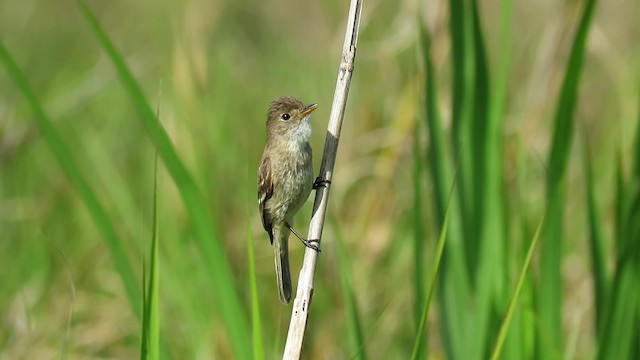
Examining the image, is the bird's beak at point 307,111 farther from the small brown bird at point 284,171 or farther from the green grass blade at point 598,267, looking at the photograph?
the green grass blade at point 598,267

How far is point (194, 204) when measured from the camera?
216 cm

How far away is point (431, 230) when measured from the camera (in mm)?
4094

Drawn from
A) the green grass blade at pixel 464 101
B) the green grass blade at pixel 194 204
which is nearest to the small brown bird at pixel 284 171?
the green grass blade at pixel 464 101

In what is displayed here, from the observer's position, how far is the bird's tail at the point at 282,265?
8.91 feet

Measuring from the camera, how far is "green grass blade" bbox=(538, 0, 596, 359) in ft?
7.74

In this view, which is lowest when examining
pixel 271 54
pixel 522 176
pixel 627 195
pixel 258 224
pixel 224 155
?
pixel 627 195

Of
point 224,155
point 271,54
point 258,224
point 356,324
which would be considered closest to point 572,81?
point 356,324

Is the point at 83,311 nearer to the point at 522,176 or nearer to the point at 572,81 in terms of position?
the point at 522,176

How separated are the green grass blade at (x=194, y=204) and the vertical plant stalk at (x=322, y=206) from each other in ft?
0.65

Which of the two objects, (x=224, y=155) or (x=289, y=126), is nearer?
(x=289, y=126)

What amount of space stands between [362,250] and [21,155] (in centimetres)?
192

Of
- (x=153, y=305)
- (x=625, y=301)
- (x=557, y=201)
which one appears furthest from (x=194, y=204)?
(x=625, y=301)

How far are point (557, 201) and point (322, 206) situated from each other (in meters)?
0.72

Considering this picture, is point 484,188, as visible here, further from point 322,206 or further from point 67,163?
point 67,163
